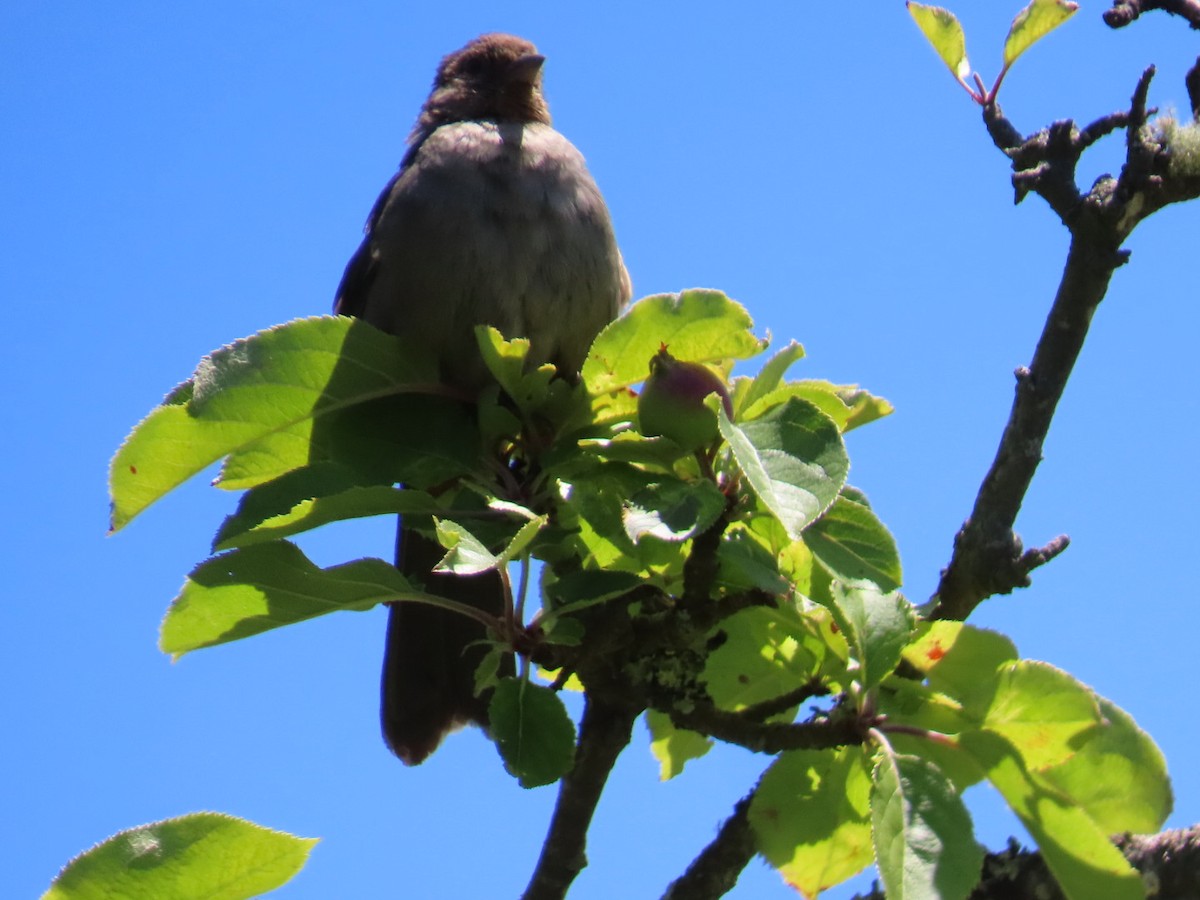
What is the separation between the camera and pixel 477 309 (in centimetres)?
346

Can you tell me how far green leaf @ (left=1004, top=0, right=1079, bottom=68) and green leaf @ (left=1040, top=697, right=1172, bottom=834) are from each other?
47.9 inches

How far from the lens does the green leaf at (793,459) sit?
1996 mm

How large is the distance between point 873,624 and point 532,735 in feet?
2.05

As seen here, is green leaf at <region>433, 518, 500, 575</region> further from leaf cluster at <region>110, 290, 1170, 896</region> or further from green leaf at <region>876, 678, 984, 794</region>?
green leaf at <region>876, 678, 984, 794</region>

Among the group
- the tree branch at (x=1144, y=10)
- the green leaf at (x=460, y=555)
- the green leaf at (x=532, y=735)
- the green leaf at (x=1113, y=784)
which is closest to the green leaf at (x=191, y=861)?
the green leaf at (x=460, y=555)

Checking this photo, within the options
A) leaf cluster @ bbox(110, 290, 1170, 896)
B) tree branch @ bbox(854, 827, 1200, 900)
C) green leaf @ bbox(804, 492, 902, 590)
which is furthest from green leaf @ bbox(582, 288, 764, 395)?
tree branch @ bbox(854, 827, 1200, 900)

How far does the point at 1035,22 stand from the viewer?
2516 millimetres

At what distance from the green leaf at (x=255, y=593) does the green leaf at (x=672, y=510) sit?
17.9 inches

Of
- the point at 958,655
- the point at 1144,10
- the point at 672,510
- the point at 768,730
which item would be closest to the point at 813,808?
the point at 768,730

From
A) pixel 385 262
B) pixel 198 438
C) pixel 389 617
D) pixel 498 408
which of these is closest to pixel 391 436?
pixel 498 408

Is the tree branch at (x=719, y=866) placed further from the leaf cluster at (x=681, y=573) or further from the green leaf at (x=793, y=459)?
the green leaf at (x=793, y=459)

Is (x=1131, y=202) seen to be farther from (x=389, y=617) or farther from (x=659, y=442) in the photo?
(x=389, y=617)

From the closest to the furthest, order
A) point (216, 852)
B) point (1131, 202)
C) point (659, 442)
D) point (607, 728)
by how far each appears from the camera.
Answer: point (216, 852)
point (659, 442)
point (1131, 202)
point (607, 728)

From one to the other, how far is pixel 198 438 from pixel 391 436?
0.39 m
